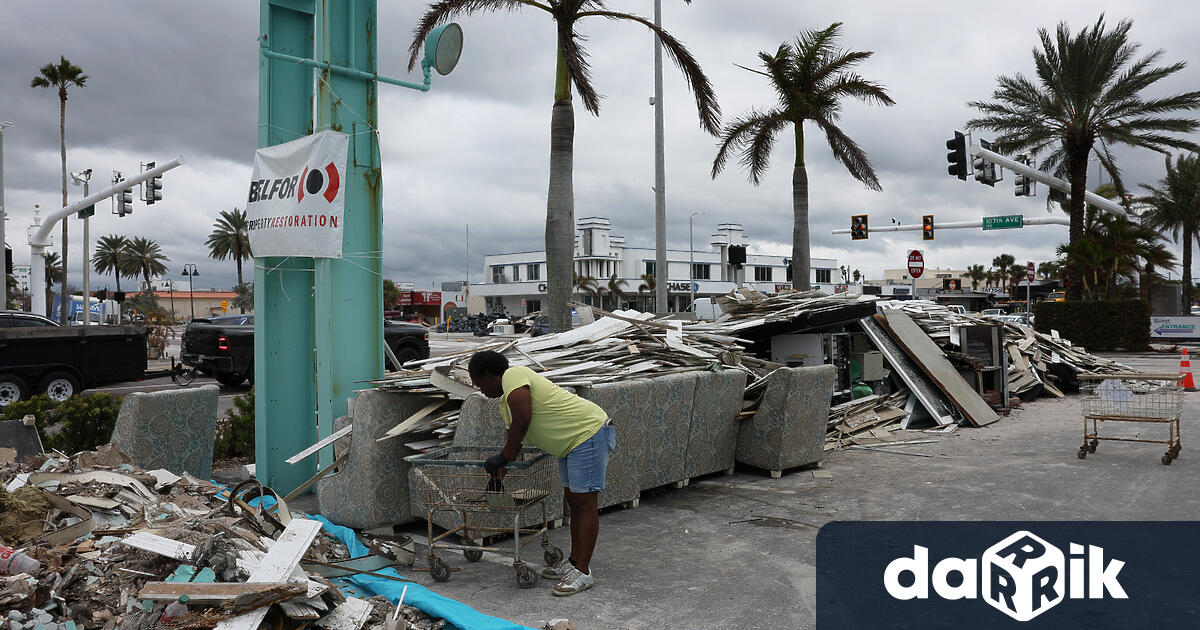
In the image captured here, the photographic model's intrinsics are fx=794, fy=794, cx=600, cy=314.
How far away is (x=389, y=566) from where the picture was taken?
18.6 feet

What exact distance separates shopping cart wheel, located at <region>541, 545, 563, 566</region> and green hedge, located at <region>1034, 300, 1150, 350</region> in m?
27.0

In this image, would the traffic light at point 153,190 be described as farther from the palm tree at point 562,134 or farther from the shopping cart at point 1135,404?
the shopping cart at point 1135,404

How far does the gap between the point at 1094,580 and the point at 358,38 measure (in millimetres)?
7641

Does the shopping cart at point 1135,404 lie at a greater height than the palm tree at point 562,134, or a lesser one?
lesser

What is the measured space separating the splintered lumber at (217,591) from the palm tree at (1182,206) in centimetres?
4502

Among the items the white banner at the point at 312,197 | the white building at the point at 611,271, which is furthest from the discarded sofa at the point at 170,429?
the white building at the point at 611,271

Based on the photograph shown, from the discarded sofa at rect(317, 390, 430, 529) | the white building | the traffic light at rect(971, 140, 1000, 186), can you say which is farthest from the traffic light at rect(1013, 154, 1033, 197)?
the white building

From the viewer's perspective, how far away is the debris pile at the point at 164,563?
4008 millimetres

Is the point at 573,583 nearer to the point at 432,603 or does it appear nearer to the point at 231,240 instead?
the point at 432,603

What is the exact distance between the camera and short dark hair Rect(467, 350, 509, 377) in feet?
16.9

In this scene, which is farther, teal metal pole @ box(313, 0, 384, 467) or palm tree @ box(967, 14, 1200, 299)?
palm tree @ box(967, 14, 1200, 299)

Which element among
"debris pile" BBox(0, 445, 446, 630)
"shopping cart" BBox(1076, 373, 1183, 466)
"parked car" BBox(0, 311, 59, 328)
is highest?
"parked car" BBox(0, 311, 59, 328)

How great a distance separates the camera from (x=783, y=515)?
7035 millimetres

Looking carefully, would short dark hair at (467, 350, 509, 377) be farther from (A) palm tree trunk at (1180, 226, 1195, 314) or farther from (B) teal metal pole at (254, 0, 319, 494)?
(A) palm tree trunk at (1180, 226, 1195, 314)
